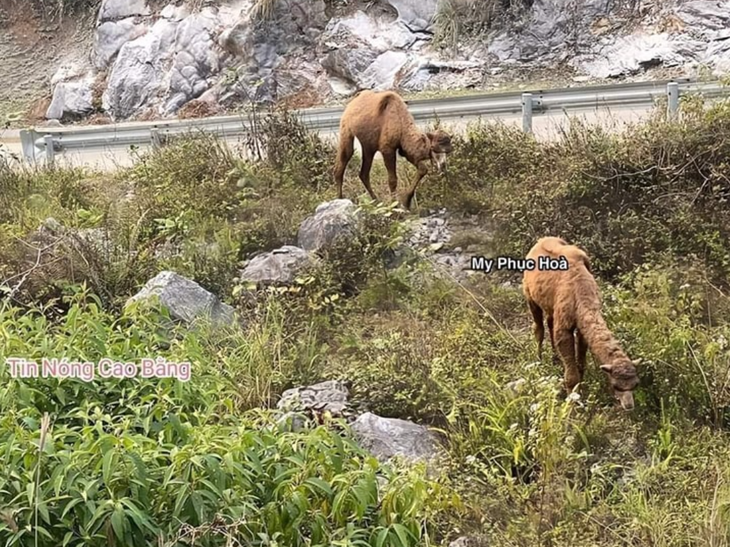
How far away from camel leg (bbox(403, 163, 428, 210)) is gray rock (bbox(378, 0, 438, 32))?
8.85m

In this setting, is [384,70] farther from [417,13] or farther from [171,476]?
[171,476]

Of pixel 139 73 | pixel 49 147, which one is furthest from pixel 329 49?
pixel 49 147

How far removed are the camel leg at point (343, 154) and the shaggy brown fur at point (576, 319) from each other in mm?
3235

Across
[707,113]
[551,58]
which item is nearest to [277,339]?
[707,113]

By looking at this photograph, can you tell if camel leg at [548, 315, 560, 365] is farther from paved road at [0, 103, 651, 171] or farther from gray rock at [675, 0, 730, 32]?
gray rock at [675, 0, 730, 32]

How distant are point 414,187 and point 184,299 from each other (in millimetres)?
2475

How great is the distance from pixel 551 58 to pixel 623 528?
1213cm

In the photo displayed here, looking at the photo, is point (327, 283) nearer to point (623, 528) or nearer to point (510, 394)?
point (510, 394)

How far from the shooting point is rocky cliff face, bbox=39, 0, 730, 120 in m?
14.7

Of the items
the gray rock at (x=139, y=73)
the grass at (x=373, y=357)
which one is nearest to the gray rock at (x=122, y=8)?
the gray rock at (x=139, y=73)

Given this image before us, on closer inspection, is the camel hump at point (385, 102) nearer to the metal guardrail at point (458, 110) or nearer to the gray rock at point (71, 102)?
the metal guardrail at point (458, 110)

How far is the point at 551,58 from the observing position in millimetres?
15398

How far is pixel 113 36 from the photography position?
744 inches

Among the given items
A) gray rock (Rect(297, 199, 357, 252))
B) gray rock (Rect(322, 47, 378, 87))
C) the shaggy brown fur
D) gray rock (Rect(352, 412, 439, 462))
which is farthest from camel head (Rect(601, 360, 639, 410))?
gray rock (Rect(322, 47, 378, 87))
